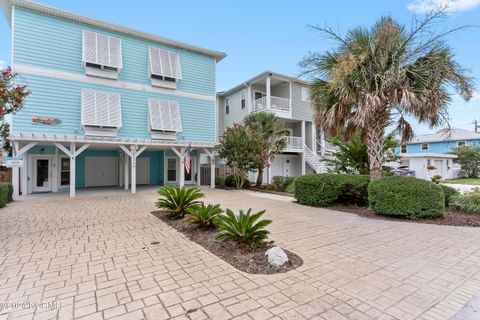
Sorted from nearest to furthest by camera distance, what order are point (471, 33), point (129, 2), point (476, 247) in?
point (476, 247), point (471, 33), point (129, 2)

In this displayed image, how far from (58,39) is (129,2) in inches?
166

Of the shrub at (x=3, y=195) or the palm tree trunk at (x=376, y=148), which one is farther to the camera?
the shrub at (x=3, y=195)

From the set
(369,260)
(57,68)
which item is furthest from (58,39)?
(369,260)

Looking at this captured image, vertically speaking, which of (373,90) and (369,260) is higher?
(373,90)

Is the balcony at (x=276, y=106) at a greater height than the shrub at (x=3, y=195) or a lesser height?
greater

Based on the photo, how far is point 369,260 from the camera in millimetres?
4070

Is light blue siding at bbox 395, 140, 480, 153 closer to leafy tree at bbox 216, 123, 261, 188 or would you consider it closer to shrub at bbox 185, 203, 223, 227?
leafy tree at bbox 216, 123, 261, 188

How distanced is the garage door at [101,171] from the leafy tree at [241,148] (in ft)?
24.4

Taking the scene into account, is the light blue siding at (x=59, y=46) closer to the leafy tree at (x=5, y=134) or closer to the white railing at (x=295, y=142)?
the leafy tree at (x=5, y=134)

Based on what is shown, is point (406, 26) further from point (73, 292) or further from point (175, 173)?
point (175, 173)

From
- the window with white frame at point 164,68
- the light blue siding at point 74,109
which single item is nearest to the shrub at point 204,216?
the light blue siding at point 74,109

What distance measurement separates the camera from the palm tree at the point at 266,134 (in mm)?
14891

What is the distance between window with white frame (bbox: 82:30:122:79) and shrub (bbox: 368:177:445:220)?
13.8 m

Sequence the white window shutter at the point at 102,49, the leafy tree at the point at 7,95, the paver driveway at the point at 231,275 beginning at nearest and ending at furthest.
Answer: the paver driveway at the point at 231,275 → the leafy tree at the point at 7,95 → the white window shutter at the point at 102,49
